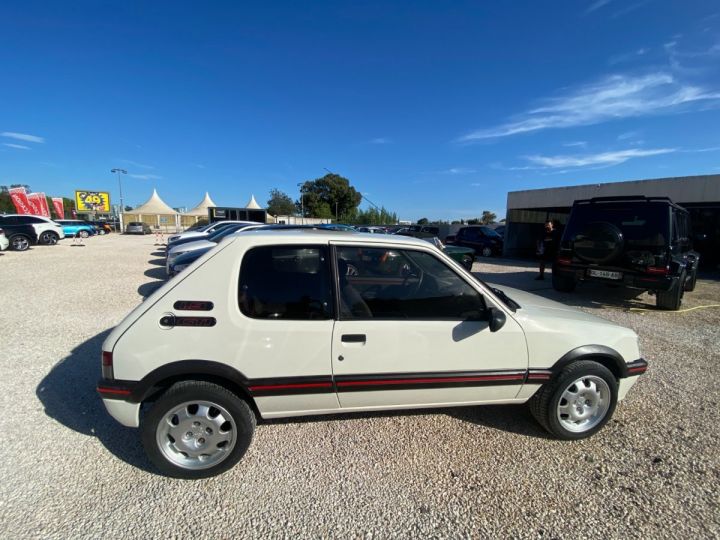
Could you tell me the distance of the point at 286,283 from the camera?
→ 2354 millimetres

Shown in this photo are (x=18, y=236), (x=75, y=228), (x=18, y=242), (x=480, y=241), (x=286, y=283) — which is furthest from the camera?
(x=75, y=228)

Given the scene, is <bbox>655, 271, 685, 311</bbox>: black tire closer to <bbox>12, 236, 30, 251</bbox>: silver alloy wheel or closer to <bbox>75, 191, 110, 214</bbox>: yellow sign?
<bbox>12, 236, 30, 251</bbox>: silver alloy wheel

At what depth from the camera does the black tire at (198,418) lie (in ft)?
7.05

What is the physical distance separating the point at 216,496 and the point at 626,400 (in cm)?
368

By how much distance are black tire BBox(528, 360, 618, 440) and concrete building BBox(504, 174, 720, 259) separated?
9423mm

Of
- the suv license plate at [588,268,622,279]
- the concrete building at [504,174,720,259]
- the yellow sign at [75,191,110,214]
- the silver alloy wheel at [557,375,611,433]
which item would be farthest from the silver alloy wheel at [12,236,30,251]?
the yellow sign at [75,191,110,214]

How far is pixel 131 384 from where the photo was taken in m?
2.12

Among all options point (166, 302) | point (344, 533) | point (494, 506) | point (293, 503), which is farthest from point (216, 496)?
point (494, 506)

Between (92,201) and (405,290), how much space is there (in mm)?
64850

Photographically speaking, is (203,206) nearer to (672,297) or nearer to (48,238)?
(48,238)

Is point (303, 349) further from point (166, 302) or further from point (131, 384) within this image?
point (131, 384)

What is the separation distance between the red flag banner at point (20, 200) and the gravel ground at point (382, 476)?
40180 mm

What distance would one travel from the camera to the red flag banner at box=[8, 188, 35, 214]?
31297 mm

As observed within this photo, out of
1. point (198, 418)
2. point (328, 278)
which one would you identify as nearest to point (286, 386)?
point (198, 418)
